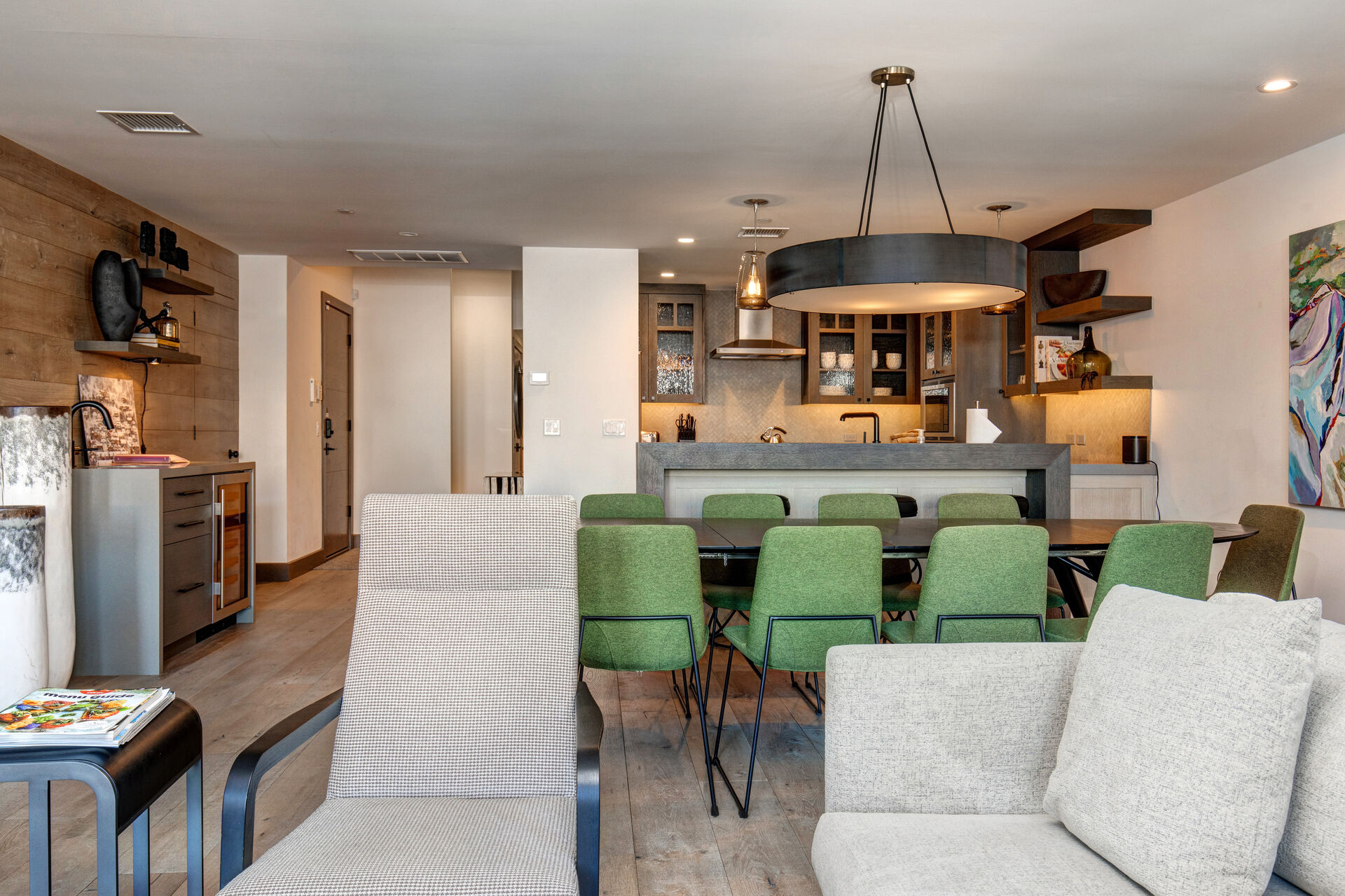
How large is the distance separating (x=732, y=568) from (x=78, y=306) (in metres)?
3.61

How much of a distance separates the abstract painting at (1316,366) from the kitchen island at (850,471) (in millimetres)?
1221

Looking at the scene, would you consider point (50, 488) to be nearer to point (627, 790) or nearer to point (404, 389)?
point (627, 790)

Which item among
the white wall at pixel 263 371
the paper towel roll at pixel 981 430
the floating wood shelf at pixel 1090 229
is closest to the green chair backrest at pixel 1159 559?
the paper towel roll at pixel 981 430

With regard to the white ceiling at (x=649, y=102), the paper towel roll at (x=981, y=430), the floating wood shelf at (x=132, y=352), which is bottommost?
the paper towel roll at (x=981, y=430)

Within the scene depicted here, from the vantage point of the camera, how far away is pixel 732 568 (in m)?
3.83

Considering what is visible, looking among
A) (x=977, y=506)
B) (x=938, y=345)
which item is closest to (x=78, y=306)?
(x=977, y=506)

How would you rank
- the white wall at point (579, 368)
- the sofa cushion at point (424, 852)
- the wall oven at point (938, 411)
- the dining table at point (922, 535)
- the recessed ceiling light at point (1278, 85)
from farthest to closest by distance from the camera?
the wall oven at point (938, 411)
the white wall at point (579, 368)
the recessed ceiling light at point (1278, 85)
the dining table at point (922, 535)
the sofa cushion at point (424, 852)

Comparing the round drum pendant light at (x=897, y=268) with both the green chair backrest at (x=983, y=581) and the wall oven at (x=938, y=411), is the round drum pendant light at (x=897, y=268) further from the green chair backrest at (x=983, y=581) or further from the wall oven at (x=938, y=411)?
the wall oven at (x=938, y=411)

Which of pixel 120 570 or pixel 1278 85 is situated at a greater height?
pixel 1278 85

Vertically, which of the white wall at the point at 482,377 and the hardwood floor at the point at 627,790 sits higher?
the white wall at the point at 482,377

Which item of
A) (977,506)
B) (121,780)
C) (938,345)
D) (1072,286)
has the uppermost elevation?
(1072,286)

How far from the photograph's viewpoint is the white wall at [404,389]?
7922 millimetres

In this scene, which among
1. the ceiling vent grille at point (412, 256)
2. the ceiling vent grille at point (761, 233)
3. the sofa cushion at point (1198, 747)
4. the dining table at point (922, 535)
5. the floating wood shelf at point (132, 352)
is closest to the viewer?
the sofa cushion at point (1198, 747)

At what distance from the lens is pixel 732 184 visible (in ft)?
14.9
